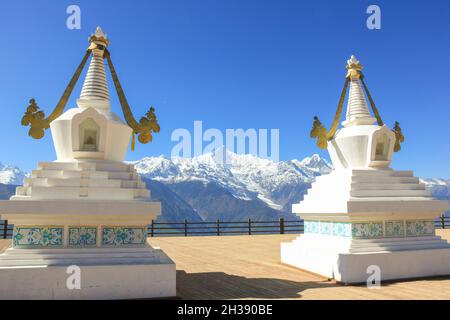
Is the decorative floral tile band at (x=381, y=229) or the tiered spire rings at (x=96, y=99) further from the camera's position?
the decorative floral tile band at (x=381, y=229)

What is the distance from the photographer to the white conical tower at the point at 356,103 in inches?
463

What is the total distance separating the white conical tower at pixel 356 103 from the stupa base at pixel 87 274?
7632 millimetres

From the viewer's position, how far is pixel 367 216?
985cm

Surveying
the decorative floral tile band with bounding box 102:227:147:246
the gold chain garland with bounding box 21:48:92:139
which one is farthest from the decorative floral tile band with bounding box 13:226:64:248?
the gold chain garland with bounding box 21:48:92:139

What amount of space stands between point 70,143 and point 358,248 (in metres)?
7.72

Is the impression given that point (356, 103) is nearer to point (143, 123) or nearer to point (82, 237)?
point (143, 123)

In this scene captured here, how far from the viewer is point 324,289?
27.8 ft

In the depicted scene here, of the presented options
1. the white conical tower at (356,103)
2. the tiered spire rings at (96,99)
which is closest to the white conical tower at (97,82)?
the tiered spire rings at (96,99)

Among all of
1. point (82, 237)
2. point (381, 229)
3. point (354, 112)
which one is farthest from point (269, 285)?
point (354, 112)

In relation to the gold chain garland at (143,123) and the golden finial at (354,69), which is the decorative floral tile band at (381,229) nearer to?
the golden finial at (354,69)

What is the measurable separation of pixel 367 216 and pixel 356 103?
409 cm

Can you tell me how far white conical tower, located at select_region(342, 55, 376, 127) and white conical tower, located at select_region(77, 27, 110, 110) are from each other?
7650mm
